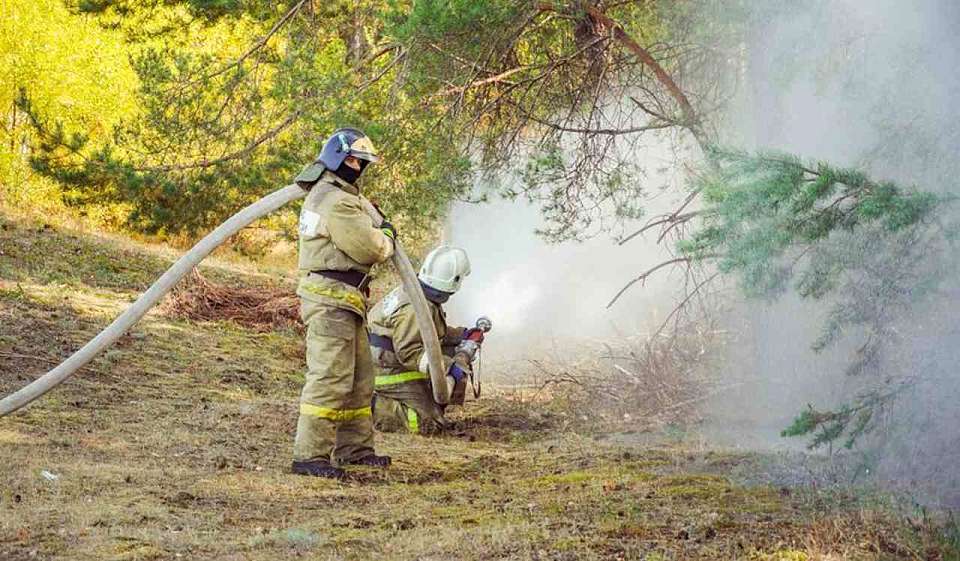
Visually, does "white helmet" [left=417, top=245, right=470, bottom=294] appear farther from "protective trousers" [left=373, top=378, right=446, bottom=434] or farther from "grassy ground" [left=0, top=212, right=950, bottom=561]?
"grassy ground" [left=0, top=212, right=950, bottom=561]

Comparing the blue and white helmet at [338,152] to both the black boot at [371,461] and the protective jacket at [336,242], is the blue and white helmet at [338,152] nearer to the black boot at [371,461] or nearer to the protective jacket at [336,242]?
the protective jacket at [336,242]

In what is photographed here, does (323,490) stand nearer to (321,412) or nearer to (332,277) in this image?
(321,412)

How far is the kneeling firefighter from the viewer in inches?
348

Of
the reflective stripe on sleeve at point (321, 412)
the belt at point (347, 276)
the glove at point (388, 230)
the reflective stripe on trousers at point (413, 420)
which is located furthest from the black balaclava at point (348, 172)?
the reflective stripe on trousers at point (413, 420)

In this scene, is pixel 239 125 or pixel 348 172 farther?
pixel 239 125

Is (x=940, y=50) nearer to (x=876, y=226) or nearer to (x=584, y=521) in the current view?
(x=876, y=226)

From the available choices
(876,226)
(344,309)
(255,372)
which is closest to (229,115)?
(255,372)

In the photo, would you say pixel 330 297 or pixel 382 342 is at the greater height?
pixel 382 342

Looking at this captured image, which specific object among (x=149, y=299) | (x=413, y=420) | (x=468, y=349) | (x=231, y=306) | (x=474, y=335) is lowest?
(x=413, y=420)

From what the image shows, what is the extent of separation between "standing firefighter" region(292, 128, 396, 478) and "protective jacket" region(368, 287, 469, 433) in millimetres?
1576

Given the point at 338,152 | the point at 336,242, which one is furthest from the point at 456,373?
the point at 338,152

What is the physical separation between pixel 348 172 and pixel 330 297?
74 centimetres

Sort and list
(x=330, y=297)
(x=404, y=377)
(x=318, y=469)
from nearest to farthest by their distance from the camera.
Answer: (x=318, y=469) < (x=330, y=297) < (x=404, y=377)

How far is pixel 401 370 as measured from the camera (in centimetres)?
898
